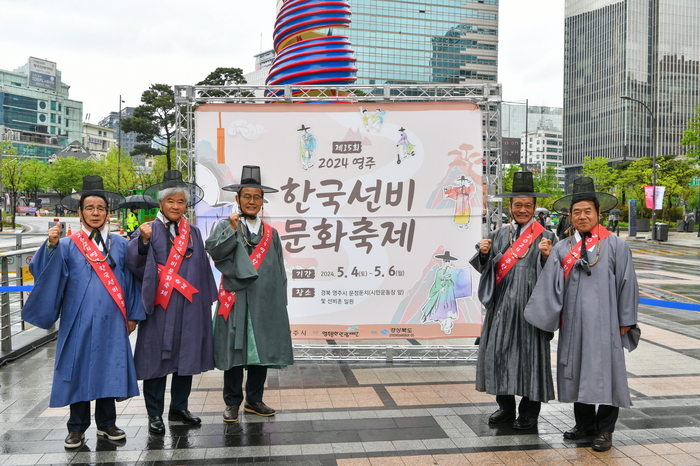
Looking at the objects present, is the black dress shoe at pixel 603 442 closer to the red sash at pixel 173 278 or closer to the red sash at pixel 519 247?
the red sash at pixel 519 247

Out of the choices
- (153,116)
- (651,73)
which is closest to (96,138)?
(153,116)

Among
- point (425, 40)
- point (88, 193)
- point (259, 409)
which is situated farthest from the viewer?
point (425, 40)

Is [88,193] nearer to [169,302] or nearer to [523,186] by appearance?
[169,302]

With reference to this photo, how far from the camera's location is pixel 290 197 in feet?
19.0

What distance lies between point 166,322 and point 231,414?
0.92 metres

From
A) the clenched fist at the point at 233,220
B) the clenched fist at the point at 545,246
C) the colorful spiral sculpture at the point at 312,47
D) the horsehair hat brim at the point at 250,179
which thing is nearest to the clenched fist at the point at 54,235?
the clenched fist at the point at 233,220

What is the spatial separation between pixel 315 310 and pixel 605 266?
3040 mm

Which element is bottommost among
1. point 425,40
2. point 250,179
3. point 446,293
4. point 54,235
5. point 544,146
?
point 446,293

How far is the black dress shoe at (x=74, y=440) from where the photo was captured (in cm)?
371

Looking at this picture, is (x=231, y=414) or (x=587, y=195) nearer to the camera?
(x=587, y=195)

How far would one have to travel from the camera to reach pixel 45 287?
362 centimetres

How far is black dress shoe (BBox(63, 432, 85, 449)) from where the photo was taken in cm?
371

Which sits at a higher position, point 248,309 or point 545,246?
point 545,246

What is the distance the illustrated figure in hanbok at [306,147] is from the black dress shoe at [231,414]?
2.59 meters
